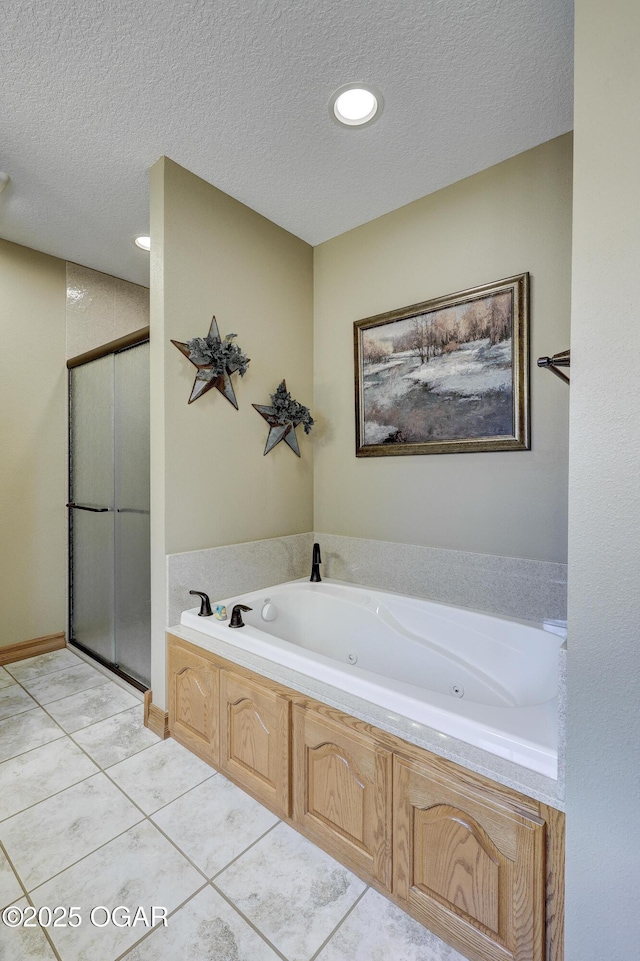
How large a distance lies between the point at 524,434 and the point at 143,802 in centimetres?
215

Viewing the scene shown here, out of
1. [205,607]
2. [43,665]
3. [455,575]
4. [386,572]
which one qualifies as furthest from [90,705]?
[455,575]

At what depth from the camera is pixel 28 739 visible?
6.79ft

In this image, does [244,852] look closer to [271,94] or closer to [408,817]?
[408,817]

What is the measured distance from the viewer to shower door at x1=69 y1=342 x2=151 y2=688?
7.94 ft

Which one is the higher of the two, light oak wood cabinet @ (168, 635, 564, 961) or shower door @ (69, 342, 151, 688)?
shower door @ (69, 342, 151, 688)

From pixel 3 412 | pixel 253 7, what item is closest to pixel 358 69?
pixel 253 7

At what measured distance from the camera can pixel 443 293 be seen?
88.0 inches

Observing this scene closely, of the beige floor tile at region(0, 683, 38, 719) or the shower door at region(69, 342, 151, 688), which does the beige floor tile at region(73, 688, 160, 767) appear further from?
the beige floor tile at region(0, 683, 38, 719)

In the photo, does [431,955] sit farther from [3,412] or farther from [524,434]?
[3,412]

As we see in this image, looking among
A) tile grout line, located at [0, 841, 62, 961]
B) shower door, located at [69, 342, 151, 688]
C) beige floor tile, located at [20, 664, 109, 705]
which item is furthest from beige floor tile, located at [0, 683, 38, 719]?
A: tile grout line, located at [0, 841, 62, 961]

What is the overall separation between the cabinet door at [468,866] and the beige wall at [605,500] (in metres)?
0.09

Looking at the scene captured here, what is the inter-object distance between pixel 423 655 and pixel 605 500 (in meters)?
1.33

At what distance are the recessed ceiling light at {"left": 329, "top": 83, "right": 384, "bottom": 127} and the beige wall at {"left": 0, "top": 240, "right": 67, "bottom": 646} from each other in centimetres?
221

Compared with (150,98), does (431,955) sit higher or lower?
lower
